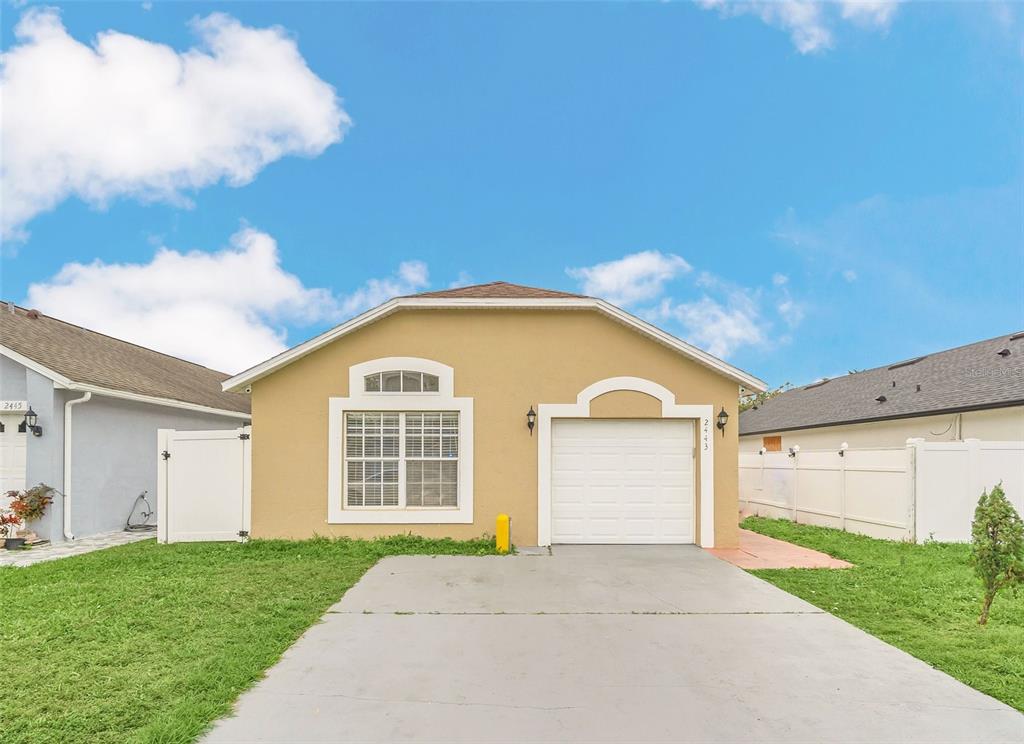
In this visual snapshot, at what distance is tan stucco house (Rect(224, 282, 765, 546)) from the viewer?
9961 mm

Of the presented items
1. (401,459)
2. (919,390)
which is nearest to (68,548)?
(401,459)

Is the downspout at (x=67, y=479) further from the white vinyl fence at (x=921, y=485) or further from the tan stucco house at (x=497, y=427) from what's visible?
the white vinyl fence at (x=921, y=485)

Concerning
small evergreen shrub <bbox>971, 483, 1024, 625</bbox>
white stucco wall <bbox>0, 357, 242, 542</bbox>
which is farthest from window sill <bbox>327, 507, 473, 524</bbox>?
small evergreen shrub <bbox>971, 483, 1024, 625</bbox>

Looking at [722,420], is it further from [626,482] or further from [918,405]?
[918,405]

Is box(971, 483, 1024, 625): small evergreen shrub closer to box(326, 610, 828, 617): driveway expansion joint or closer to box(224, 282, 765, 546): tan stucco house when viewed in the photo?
box(326, 610, 828, 617): driveway expansion joint

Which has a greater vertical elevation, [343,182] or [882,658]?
[343,182]

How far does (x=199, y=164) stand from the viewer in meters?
14.0

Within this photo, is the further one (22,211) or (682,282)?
(682,282)

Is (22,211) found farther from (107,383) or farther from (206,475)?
(206,475)

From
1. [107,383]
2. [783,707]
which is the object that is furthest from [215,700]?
[107,383]

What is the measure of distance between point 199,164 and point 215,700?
13.9 metres

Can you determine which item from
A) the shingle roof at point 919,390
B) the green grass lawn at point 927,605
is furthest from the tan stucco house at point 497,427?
the shingle roof at point 919,390

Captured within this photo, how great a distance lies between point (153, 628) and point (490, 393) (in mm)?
6045

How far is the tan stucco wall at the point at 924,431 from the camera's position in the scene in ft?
38.7
